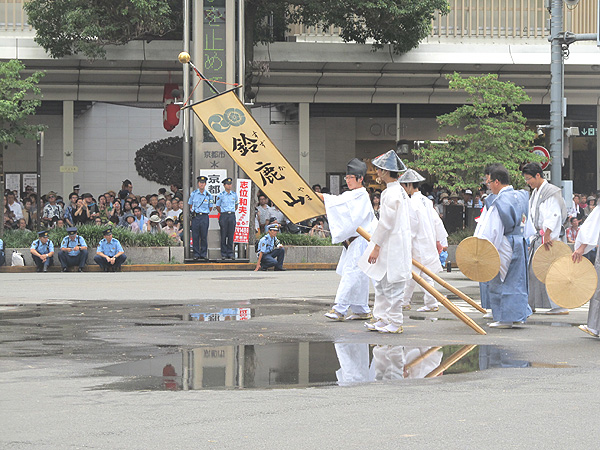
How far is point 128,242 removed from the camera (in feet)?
81.8

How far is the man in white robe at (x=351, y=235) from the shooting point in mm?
12255

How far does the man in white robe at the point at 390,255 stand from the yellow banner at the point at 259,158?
5.62 feet

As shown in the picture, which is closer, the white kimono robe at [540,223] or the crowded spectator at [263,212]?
the white kimono robe at [540,223]

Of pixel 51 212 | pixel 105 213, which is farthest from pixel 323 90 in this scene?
pixel 51 212

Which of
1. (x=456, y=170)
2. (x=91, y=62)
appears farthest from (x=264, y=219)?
(x=91, y=62)

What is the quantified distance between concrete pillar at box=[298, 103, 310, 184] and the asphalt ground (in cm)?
2092

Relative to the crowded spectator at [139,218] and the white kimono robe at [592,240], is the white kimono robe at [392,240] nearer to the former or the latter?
the white kimono robe at [592,240]

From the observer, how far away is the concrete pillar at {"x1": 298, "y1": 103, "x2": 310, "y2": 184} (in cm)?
3431

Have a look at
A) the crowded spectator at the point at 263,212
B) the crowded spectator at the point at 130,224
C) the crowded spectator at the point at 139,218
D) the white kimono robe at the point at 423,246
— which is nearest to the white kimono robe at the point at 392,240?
the white kimono robe at the point at 423,246

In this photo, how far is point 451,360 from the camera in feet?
30.1

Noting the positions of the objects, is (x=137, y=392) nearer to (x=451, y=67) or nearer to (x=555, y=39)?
(x=555, y=39)

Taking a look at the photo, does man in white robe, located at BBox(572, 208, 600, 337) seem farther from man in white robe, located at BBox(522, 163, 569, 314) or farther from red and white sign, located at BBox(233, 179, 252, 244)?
red and white sign, located at BBox(233, 179, 252, 244)

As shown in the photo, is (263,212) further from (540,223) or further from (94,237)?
(540,223)

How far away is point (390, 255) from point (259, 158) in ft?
10.2
